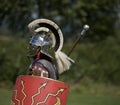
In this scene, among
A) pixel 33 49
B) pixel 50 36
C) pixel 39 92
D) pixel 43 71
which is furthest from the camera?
pixel 50 36

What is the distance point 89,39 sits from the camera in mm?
43562

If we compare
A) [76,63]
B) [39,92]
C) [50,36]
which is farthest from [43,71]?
[76,63]

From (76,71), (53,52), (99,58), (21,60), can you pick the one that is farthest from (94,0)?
(53,52)

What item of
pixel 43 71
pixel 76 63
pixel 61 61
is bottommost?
pixel 76 63

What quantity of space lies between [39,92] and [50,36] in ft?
4.01

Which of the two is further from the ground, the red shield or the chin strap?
the chin strap

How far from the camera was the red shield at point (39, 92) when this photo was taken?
7.34 meters

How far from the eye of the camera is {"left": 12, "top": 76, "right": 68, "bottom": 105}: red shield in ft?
24.1

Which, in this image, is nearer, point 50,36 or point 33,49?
point 33,49

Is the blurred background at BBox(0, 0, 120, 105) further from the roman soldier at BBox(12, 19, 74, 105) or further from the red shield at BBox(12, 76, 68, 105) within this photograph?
the red shield at BBox(12, 76, 68, 105)

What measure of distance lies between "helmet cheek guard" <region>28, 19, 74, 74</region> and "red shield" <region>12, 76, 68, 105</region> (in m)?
0.72

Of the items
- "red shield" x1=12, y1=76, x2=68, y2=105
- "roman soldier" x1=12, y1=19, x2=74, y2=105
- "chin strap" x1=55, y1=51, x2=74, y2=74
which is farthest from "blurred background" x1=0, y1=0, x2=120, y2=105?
"red shield" x1=12, y1=76, x2=68, y2=105

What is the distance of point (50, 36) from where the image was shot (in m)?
8.30

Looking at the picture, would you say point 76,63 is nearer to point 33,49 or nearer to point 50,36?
point 50,36
